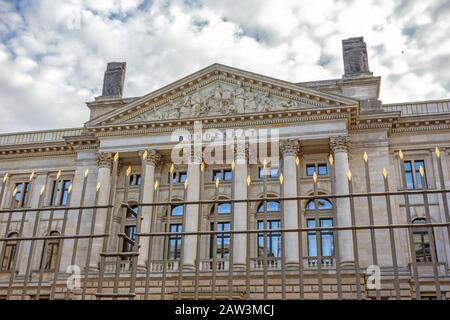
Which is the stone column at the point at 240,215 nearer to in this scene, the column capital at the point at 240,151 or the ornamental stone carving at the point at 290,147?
the column capital at the point at 240,151

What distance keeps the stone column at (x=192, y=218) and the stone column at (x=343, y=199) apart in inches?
336

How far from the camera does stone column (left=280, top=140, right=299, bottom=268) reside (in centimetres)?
2884

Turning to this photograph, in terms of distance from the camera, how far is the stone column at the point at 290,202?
28.8 m

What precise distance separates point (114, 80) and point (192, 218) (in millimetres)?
15014

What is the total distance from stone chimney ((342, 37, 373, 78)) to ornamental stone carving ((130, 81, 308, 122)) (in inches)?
210

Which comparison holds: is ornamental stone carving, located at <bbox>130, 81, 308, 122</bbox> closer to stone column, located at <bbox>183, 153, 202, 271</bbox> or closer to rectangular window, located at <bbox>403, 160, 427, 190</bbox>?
stone column, located at <bbox>183, 153, 202, 271</bbox>

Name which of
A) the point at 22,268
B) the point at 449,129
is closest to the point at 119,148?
the point at 22,268

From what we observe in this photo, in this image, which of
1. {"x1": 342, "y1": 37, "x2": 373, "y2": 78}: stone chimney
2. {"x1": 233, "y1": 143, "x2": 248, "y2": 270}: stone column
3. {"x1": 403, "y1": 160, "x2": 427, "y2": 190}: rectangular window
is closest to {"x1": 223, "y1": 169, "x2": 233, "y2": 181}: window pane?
{"x1": 233, "y1": 143, "x2": 248, "y2": 270}: stone column

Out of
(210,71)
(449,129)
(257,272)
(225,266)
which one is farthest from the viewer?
(210,71)

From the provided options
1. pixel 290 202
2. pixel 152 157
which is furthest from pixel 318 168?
pixel 152 157

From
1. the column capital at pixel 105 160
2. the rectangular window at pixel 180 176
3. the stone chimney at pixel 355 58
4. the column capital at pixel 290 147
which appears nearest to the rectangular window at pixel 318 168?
the column capital at pixel 290 147
